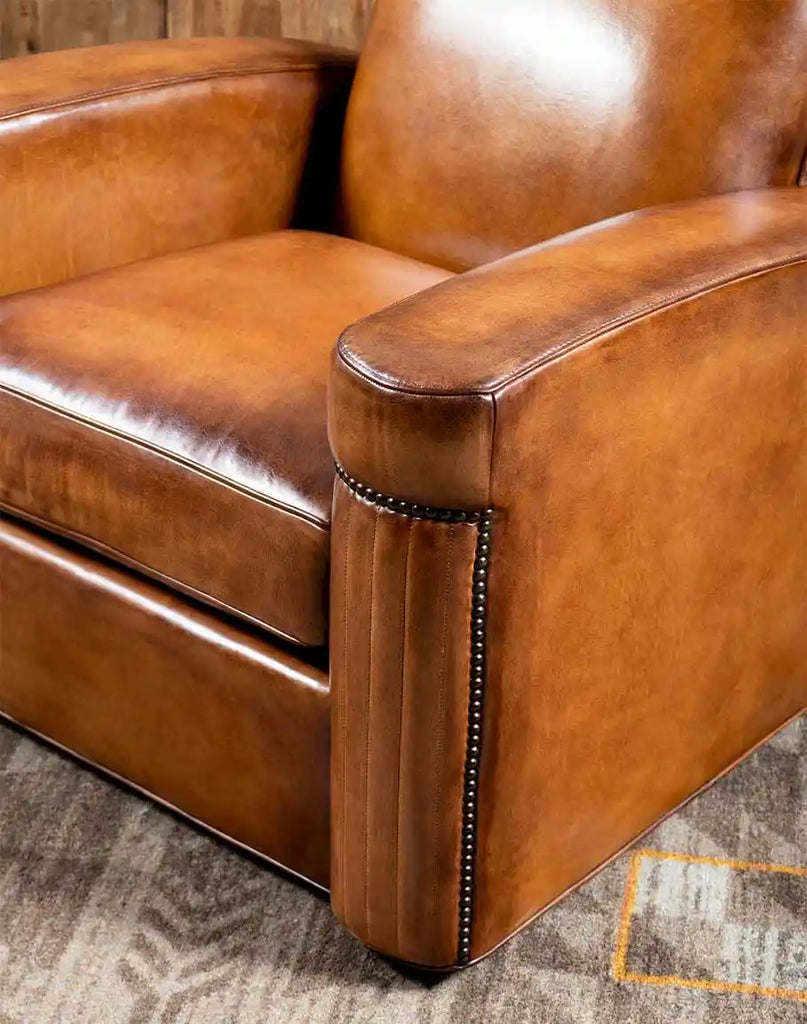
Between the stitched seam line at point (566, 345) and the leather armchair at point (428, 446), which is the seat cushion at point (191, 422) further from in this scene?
the stitched seam line at point (566, 345)

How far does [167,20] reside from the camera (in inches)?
93.0

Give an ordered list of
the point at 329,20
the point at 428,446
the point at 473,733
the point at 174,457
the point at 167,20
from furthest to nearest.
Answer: the point at 167,20
the point at 329,20
the point at 174,457
the point at 473,733
the point at 428,446

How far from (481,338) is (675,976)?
63 cm

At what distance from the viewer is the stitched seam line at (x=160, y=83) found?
1674 mm

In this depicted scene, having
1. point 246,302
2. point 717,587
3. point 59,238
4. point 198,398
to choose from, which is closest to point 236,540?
point 198,398

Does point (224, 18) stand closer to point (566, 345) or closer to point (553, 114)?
point (553, 114)

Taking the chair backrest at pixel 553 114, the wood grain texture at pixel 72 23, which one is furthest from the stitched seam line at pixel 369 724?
the wood grain texture at pixel 72 23

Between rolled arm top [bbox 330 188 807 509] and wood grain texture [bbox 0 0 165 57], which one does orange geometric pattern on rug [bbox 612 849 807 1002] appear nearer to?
rolled arm top [bbox 330 188 807 509]

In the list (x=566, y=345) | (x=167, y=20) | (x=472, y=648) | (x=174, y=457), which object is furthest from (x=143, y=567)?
(x=167, y=20)

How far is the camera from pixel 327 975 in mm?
1377

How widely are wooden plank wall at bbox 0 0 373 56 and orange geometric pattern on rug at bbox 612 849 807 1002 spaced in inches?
51.7

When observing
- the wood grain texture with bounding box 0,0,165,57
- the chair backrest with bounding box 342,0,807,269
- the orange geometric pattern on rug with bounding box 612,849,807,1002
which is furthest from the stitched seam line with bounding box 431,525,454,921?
the wood grain texture with bounding box 0,0,165,57

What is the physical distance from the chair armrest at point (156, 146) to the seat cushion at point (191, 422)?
0.39 feet

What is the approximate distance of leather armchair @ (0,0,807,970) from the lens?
119 cm
